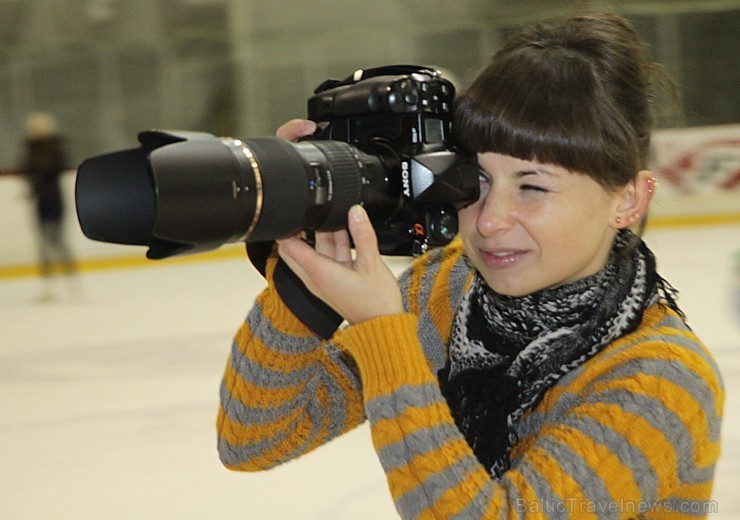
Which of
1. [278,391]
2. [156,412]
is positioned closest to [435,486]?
[278,391]

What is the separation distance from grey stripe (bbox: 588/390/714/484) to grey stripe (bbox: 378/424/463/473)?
135 millimetres

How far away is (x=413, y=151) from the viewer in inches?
40.6

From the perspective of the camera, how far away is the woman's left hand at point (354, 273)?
3.14 ft

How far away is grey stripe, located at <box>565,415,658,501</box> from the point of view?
919 mm

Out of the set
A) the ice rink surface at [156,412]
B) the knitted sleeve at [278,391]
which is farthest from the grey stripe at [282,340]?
the ice rink surface at [156,412]

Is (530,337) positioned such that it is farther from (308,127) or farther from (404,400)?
(308,127)

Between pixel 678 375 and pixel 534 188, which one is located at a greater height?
pixel 534 188

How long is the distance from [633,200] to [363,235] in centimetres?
28

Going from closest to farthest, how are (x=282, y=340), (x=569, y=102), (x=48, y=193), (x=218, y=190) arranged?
(x=218, y=190)
(x=569, y=102)
(x=282, y=340)
(x=48, y=193)

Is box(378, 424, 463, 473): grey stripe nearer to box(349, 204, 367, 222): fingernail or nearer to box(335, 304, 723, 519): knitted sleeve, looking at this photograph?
box(335, 304, 723, 519): knitted sleeve

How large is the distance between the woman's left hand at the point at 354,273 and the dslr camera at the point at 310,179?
0.02 m

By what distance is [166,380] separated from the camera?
11.8 ft

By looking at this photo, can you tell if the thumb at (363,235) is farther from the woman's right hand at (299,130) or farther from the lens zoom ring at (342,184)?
the woman's right hand at (299,130)

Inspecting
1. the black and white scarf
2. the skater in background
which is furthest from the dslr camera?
the skater in background
